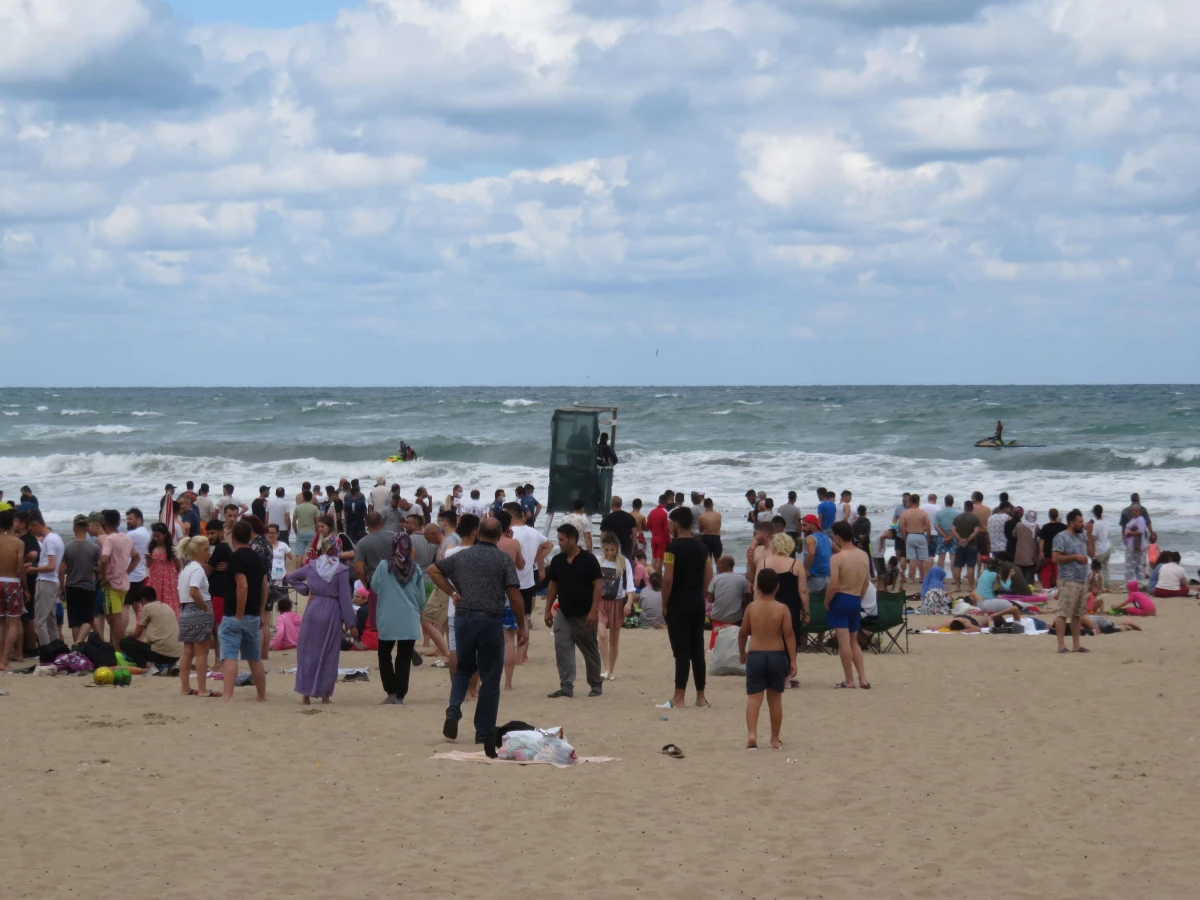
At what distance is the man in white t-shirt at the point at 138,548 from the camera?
1046 cm

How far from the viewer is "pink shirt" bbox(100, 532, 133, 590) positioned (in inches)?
408

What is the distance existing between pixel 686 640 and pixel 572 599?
0.85m

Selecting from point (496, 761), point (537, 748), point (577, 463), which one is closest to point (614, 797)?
point (537, 748)

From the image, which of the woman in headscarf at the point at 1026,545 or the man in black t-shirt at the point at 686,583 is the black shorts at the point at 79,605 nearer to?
the man in black t-shirt at the point at 686,583

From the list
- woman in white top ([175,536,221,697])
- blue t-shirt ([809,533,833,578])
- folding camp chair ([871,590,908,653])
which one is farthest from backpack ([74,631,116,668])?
folding camp chair ([871,590,908,653])

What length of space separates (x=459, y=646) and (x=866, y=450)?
37.1 meters

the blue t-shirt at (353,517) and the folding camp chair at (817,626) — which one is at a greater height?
the blue t-shirt at (353,517)

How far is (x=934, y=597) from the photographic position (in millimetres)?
14961

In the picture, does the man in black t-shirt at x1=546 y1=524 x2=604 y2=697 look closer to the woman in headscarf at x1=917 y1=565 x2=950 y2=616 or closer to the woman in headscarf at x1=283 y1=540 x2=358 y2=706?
the woman in headscarf at x1=283 y1=540 x2=358 y2=706

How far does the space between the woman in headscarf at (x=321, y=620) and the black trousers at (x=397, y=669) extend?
0.33 m

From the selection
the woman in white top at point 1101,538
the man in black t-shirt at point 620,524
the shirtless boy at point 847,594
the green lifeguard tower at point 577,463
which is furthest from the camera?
the green lifeguard tower at point 577,463

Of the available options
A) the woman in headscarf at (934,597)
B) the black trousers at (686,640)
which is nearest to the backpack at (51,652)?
the black trousers at (686,640)

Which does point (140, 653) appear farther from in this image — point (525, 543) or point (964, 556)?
point (964, 556)

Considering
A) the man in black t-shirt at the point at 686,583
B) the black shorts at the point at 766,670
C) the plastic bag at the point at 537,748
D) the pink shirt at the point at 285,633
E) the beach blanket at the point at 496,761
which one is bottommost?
the pink shirt at the point at 285,633
